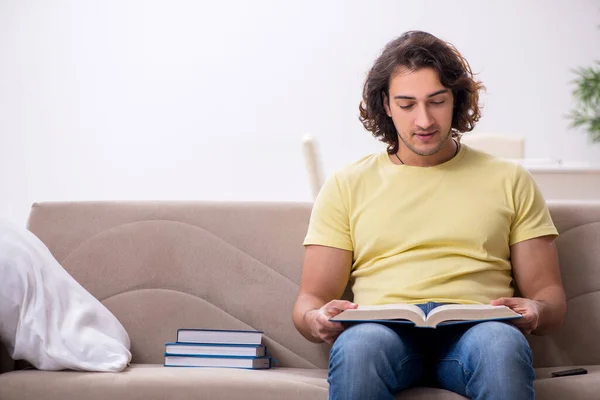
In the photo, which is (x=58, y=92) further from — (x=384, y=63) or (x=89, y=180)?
(x=384, y=63)

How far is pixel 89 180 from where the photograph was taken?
654 centimetres

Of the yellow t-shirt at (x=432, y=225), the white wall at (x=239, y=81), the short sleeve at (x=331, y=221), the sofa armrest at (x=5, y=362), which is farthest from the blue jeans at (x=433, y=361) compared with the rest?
the white wall at (x=239, y=81)

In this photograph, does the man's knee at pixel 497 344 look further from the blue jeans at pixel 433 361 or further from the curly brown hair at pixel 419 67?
the curly brown hair at pixel 419 67

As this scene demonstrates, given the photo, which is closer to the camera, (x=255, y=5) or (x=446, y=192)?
(x=446, y=192)

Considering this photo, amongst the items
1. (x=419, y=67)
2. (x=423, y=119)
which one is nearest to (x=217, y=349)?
(x=423, y=119)

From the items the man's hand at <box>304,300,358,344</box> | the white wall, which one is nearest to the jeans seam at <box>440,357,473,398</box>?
the man's hand at <box>304,300,358,344</box>

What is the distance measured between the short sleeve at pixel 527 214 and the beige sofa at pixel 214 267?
220mm

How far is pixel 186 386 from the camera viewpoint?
162 centimetres

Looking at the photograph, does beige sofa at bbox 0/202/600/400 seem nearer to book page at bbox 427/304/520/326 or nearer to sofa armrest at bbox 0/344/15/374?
sofa armrest at bbox 0/344/15/374

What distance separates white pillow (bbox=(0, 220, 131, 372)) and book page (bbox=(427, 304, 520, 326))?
0.72 m

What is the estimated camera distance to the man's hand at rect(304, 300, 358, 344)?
5.30 feet

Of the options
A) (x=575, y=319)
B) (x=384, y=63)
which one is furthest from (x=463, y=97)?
(x=575, y=319)

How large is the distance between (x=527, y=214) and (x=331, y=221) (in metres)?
0.45

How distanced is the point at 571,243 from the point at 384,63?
2.17 feet
